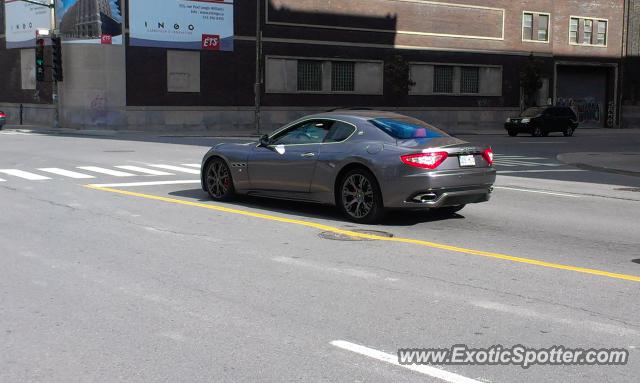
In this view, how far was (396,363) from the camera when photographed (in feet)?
16.3

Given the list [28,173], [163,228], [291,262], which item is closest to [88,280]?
[291,262]

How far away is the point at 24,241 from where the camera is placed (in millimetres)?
8992

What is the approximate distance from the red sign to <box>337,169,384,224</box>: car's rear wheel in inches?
1305

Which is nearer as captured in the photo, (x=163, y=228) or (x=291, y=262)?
(x=291, y=262)

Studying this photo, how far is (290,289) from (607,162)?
1755 centimetres

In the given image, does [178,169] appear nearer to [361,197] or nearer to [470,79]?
[361,197]

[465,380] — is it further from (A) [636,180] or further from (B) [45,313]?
(A) [636,180]

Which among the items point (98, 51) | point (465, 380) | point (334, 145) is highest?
point (98, 51)

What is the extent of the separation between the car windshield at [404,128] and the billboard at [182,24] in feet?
105

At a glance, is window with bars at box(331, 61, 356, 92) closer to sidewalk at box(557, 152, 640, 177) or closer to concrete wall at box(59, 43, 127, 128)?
concrete wall at box(59, 43, 127, 128)

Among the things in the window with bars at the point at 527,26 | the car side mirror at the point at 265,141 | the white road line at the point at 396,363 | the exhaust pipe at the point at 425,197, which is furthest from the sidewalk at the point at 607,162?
the window with bars at the point at 527,26

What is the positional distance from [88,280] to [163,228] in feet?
9.25

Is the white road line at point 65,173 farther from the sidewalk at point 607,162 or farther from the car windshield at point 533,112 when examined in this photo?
the car windshield at point 533,112

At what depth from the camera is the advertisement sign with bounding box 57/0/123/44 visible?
39906mm
